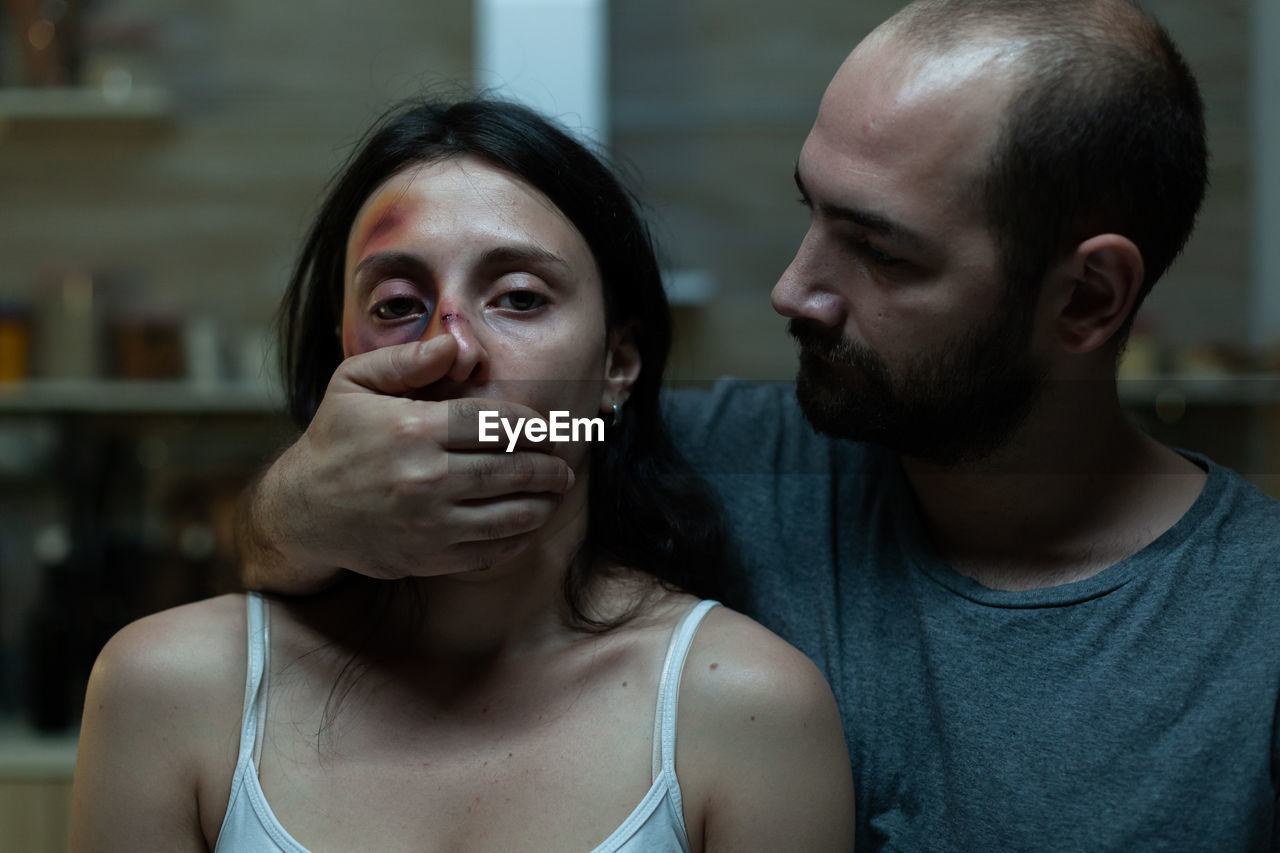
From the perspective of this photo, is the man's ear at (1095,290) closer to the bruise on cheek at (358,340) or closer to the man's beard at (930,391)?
the man's beard at (930,391)

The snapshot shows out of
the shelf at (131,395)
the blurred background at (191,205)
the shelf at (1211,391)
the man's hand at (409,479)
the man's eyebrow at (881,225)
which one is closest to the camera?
the man's hand at (409,479)

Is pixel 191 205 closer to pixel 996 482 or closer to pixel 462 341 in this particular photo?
pixel 462 341

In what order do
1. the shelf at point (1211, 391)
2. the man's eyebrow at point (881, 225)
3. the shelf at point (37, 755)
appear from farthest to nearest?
1. the shelf at point (37, 755)
2. the shelf at point (1211, 391)
3. the man's eyebrow at point (881, 225)

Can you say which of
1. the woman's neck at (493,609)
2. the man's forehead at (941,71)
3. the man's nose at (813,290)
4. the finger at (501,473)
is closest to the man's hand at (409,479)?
the finger at (501,473)

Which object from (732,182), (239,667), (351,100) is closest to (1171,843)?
(239,667)

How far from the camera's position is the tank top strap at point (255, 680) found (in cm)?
74

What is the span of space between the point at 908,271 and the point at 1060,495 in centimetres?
24

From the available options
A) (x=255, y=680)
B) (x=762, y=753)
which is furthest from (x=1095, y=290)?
Result: (x=255, y=680)

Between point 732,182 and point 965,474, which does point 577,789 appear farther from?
point 732,182

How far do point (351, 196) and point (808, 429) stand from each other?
18.3 inches

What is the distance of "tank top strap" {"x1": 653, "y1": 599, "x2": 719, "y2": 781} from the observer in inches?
28.8

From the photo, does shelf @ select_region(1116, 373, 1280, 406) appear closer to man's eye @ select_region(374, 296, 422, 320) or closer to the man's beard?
the man's beard

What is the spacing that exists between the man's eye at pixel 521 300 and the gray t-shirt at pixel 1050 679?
0.31m

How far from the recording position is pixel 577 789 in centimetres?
73
